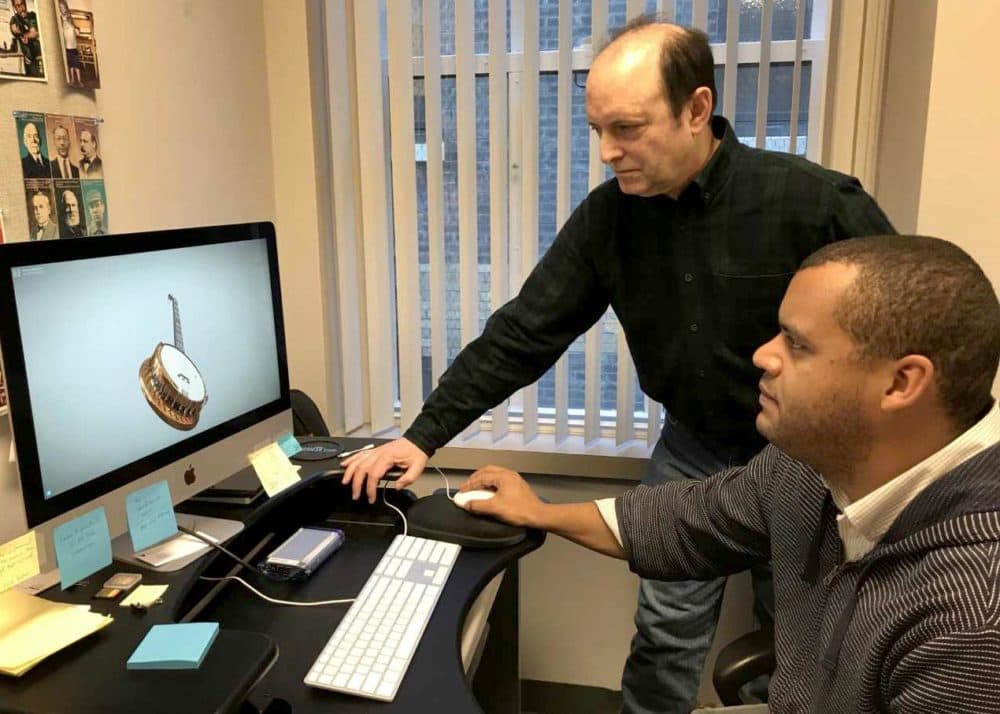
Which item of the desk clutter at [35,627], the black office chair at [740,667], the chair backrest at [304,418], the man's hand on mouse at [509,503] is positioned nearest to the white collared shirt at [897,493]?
the black office chair at [740,667]

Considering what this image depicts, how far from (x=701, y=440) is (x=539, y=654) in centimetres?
97

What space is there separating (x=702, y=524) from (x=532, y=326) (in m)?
0.61

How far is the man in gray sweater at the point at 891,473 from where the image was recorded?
810mm

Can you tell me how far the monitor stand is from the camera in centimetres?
121

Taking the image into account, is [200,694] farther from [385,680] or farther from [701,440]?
[701,440]

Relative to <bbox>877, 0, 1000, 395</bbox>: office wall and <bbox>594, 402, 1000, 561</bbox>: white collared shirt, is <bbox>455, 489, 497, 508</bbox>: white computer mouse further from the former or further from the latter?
<bbox>877, 0, 1000, 395</bbox>: office wall

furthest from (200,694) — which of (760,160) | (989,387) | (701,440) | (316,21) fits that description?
(316,21)

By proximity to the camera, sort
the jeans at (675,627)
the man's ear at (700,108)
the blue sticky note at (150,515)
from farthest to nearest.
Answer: the jeans at (675,627) < the man's ear at (700,108) < the blue sticky note at (150,515)

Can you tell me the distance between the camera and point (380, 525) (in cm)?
155

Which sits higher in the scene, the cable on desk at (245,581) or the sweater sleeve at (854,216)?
the sweater sleeve at (854,216)

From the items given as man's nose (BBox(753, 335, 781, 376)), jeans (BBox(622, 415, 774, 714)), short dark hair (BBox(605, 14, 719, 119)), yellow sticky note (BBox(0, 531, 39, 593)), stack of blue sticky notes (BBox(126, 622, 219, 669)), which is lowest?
jeans (BBox(622, 415, 774, 714))

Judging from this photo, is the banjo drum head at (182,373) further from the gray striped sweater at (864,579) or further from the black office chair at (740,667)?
the black office chair at (740,667)

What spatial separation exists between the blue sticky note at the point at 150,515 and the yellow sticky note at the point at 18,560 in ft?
0.43

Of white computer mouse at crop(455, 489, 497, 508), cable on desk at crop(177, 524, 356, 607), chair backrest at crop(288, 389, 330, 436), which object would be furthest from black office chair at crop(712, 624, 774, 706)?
chair backrest at crop(288, 389, 330, 436)
